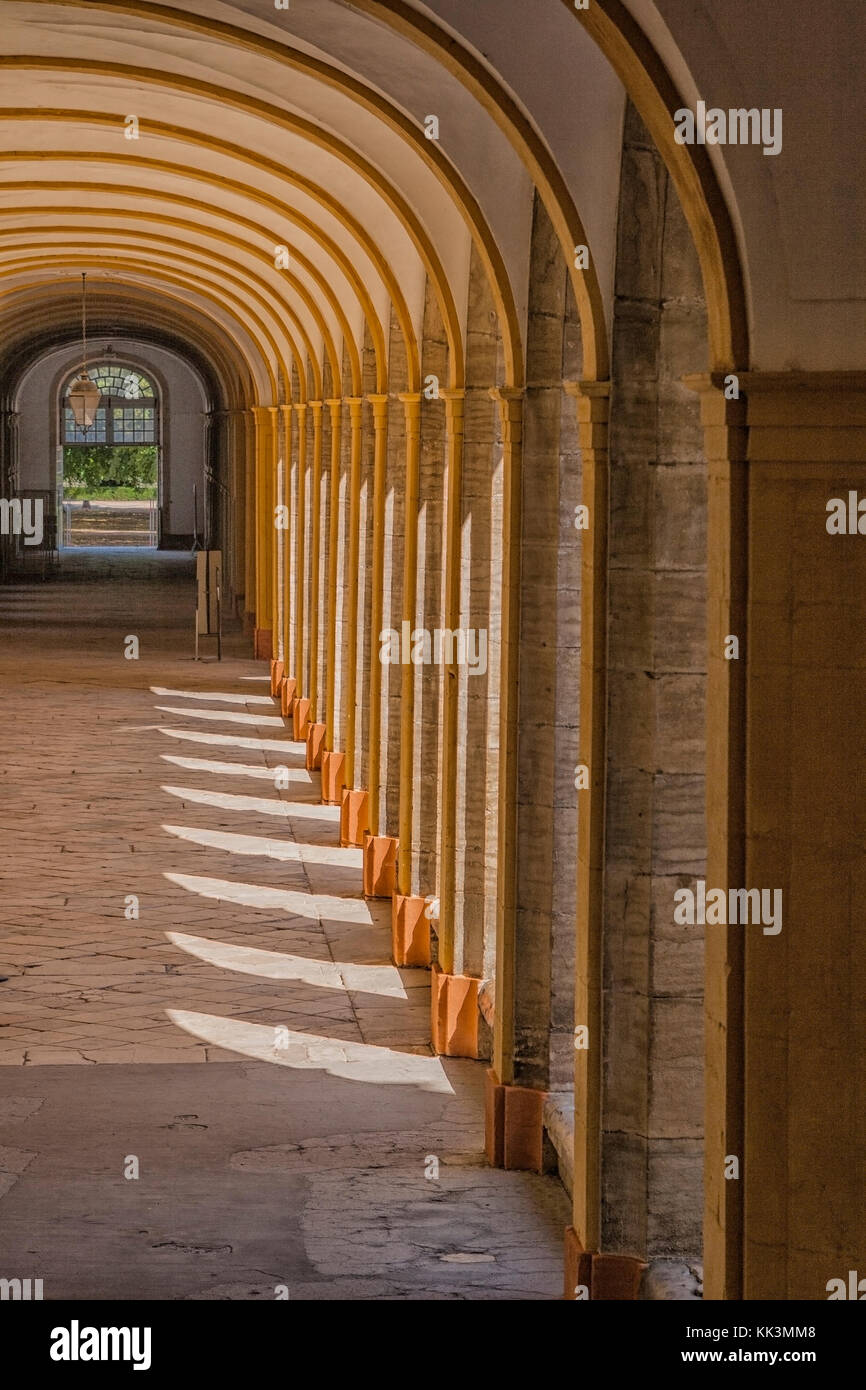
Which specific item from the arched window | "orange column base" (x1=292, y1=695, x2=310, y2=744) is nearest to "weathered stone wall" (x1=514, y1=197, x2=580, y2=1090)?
"orange column base" (x1=292, y1=695, x2=310, y2=744)

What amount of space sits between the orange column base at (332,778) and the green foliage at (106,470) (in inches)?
1674

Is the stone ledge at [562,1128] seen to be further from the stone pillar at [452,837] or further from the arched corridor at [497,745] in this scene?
the stone pillar at [452,837]

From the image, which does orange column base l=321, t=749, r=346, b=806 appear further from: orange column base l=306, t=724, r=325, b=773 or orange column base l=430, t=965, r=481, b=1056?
orange column base l=430, t=965, r=481, b=1056

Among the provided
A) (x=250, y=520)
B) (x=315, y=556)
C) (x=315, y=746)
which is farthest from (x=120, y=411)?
(x=315, y=746)

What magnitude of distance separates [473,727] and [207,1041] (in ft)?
6.38

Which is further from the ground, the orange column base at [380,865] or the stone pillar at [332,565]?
the stone pillar at [332,565]

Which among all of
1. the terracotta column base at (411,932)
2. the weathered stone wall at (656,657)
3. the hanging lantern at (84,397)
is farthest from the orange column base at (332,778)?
the hanging lantern at (84,397)

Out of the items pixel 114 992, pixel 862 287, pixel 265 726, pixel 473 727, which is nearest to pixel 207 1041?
pixel 114 992

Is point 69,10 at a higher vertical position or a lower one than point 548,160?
higher

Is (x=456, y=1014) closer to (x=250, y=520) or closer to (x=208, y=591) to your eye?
(x=208, y=591)

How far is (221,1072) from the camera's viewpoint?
884 centimetres

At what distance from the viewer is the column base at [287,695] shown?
19891 mm

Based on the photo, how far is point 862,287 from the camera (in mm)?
4395

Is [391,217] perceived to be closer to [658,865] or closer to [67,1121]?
[67,1121]
